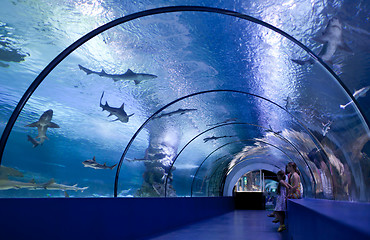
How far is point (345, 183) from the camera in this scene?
32.6 feet

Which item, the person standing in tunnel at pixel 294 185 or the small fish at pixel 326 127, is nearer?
the person standing in tunnel at pixel 294 185

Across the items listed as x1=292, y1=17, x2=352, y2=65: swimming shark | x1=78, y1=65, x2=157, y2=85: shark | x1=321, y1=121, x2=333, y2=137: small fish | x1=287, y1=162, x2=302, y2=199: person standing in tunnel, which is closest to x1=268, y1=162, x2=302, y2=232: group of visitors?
x1=287, y1=162, x2=302, y2=199: person standing in tunnel

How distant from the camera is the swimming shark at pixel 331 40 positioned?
18.2 feet

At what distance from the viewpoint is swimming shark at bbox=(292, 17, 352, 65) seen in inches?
218

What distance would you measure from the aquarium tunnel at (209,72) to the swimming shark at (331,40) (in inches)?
1.0

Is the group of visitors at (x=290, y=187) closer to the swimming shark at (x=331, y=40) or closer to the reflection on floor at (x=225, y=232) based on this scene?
the reflection on floor at (x=225, y=232)

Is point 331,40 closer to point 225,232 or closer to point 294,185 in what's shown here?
point 294,185

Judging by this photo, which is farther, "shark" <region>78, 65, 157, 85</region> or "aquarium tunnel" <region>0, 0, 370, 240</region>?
"shark" <region>78, 65, 157, 85</region>

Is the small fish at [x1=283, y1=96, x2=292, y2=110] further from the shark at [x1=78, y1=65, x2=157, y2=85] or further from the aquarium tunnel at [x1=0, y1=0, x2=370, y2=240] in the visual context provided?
the shark at [x1=78, y1=65, x2=157, y2=85]

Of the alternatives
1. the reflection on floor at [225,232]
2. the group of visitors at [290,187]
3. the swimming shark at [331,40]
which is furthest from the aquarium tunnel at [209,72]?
the reflection on floor at [225,232]

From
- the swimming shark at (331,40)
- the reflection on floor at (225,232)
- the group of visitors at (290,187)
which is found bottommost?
the reflection on floor at (225,232)

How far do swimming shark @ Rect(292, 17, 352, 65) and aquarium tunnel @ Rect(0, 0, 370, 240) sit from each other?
25 millimetres

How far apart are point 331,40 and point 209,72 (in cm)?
386

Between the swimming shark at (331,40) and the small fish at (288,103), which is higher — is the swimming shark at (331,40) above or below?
below
